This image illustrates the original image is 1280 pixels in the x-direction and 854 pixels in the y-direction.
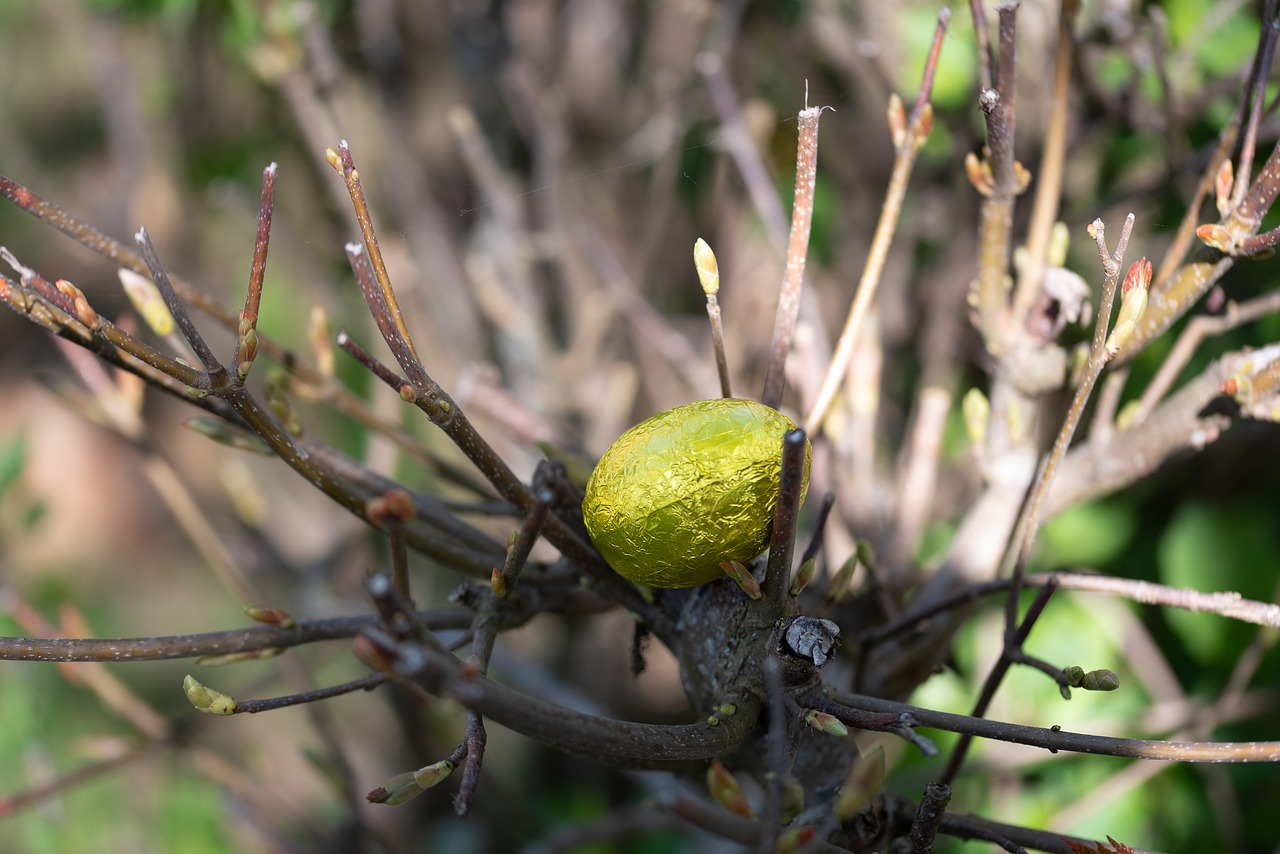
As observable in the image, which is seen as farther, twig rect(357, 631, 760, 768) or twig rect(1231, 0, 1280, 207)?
twig rect(1231, 0, 1280, 207)

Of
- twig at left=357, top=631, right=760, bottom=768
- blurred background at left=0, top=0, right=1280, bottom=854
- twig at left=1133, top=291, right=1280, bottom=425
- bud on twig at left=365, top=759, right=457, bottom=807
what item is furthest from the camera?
blurred background at left=0, top=0, right=1280, bottom=854

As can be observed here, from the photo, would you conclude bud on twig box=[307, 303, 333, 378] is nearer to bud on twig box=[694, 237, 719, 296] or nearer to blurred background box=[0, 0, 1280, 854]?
blurred background box=[0, 0, 1280, 854]

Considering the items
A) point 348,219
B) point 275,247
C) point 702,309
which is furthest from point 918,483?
point 275,247

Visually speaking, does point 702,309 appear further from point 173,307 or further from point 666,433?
point 173,307

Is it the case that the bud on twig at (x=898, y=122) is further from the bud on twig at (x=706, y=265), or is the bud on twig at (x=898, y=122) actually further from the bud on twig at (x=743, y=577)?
the bud on twig at (x=743, y=577)

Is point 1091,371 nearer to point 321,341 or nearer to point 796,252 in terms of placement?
point 796,252

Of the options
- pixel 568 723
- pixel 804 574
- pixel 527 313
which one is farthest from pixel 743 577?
pixel 527 313

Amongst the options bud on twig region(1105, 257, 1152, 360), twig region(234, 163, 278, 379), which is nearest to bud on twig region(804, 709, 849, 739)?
bud on twig region(1105, 257, 1152, 360)
